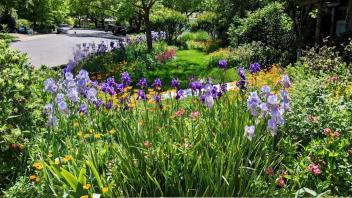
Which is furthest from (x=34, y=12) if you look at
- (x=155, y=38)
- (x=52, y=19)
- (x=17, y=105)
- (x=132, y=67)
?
(x=17, y=105)

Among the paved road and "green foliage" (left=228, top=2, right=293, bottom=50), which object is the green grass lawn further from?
the paved road

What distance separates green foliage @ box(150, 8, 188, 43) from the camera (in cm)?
2922

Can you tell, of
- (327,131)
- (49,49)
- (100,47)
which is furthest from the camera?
(49,49)

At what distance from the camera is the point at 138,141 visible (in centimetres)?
436

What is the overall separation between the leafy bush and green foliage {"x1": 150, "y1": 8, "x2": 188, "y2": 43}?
77.8 ft

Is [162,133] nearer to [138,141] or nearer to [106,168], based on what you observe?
[138,141]

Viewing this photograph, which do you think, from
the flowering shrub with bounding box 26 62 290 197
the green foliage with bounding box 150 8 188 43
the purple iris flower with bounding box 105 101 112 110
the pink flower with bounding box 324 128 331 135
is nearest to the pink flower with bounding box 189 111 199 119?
the flowering shrub with bounding box 26 62 290 197

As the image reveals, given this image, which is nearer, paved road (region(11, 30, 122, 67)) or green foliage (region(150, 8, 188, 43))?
paved road (region(11, 30, 122, 67))

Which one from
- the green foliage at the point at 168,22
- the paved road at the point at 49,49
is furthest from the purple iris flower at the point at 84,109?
the green foliage at the point at 168,22

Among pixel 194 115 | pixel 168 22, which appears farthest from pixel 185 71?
pixel 168 22

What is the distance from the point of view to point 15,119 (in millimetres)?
4836

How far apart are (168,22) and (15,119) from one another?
2494 centimetres

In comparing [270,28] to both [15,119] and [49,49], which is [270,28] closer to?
[15,119]

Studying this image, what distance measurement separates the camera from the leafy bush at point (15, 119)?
15.0 ft
